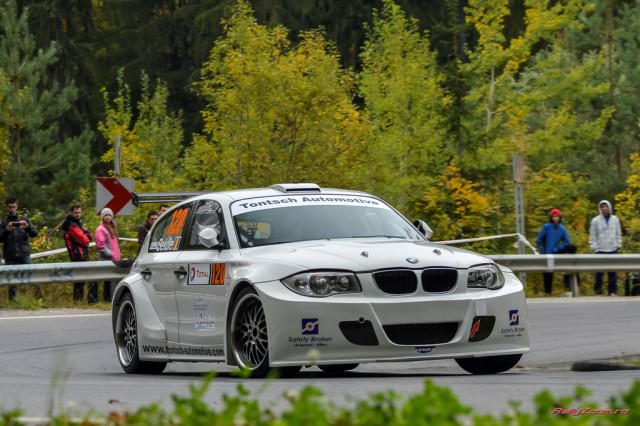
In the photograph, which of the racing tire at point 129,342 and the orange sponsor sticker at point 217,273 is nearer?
the orange sponsor sticker at point 217,273

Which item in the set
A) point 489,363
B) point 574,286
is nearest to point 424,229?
point 489,363

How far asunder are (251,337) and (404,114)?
26.5m

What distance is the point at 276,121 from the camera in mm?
31734

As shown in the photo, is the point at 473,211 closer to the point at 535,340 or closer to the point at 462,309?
the point at 535,340

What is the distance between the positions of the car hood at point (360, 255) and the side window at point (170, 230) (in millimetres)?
1390

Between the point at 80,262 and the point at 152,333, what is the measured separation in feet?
33.4

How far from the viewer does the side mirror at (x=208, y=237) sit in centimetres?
1162

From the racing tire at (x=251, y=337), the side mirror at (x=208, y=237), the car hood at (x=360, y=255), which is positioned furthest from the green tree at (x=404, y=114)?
the racing tire at (x=251, y=337)

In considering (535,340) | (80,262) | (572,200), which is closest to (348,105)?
(572,200)

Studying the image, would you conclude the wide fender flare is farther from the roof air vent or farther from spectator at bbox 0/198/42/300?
spectator at bbox 0/198/42/300

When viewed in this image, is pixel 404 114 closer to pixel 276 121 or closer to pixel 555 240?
pixel 276 121

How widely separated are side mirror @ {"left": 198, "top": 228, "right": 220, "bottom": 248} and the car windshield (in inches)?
7.4

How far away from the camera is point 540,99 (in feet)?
136

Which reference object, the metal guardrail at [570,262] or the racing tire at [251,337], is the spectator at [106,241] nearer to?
the metal guardrail at [570,262]
